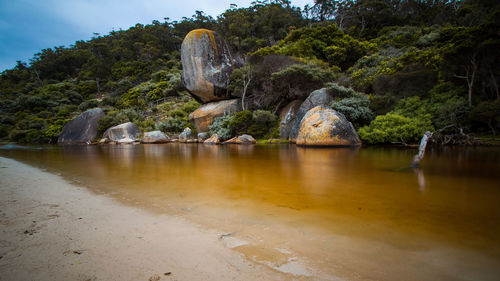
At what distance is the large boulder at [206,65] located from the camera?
19703mm

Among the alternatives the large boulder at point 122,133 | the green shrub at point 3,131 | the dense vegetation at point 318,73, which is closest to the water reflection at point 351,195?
the dense vegetation at point 318,73

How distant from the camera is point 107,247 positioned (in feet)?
5.75

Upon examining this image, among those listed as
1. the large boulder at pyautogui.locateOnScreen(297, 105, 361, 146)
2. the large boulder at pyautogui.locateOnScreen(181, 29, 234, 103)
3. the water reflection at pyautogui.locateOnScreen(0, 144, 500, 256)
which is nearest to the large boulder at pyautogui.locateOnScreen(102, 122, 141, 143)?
the large boulder at pyautogui.locateOnScreen(181, 29, 234, 103)

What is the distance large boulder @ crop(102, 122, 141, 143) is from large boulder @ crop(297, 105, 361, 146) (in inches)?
607

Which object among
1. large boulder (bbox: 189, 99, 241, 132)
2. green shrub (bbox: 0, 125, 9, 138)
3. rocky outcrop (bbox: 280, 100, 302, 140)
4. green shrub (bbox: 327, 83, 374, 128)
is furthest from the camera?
green shrub (bbox: 0, 125, 9, 138)

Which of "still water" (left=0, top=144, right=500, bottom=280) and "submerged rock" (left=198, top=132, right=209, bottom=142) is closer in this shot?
"still water" (left=0, top=144, right=500, bottom=280)

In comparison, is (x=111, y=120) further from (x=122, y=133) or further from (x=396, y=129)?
(x=396, y=129)

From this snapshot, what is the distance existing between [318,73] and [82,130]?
2255cm

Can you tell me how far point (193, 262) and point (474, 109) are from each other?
1359 cm

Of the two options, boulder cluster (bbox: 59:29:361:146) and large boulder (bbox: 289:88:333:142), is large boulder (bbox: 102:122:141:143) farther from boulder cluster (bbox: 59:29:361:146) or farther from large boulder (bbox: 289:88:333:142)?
large boulder (bbox: 289:88:333:142)

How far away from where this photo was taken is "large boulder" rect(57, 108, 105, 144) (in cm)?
2162

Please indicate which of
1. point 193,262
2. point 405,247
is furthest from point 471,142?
point 193,262

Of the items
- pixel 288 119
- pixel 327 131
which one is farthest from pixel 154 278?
pixel 288 119

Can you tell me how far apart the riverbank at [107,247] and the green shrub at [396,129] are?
467 inches
